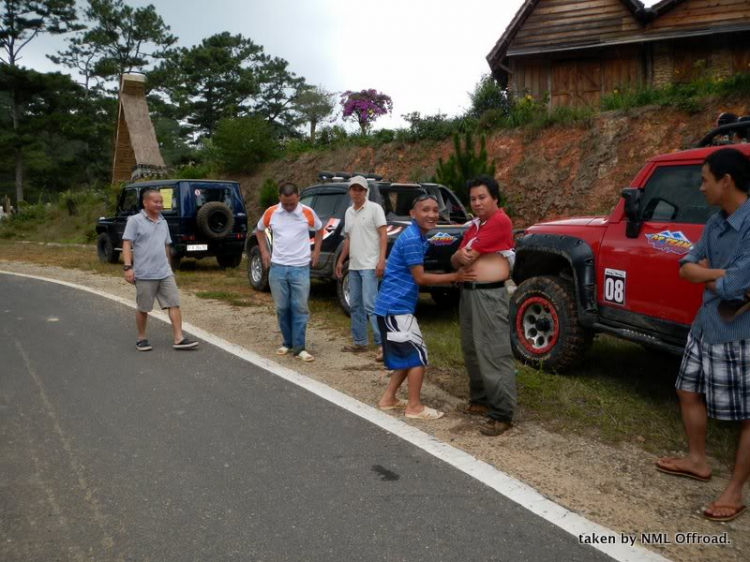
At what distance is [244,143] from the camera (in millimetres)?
27234

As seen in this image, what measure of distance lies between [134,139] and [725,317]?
34.1 metres

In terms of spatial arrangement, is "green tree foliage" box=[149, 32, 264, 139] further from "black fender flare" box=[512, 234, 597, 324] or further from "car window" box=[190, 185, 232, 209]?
"black fender flare" box=[512, 234, 597, 324]

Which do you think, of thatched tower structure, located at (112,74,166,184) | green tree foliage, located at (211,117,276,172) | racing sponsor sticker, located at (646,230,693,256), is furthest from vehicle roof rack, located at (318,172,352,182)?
thatched tower structure, located at (112,74,166,184)

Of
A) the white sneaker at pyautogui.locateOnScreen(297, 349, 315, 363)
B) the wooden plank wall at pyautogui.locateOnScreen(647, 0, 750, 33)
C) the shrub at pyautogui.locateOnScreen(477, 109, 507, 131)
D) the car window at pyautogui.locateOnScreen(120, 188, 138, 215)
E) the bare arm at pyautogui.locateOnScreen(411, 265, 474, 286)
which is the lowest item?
the white sneaker at pyautogui.locateOnScreen(297, 349, 315, 363)

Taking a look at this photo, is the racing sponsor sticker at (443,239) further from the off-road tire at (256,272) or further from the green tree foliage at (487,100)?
the green tree foliage at (487,100)

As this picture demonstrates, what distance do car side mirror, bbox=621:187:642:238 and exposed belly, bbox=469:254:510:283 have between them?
51.0 inches

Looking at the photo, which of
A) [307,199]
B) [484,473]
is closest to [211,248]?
[307,199]

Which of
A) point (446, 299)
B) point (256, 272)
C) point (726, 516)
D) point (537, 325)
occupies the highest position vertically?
point (256, 272)

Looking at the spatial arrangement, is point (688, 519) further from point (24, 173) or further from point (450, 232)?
point (24, 173)

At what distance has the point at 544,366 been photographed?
6.23m

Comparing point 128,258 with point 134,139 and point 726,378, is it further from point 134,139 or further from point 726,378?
point 134,139

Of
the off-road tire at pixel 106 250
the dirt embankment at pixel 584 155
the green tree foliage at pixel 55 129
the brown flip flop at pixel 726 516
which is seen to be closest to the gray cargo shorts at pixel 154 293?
the brown flip flop at pixel 726 516

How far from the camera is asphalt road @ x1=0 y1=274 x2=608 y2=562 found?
10.6 feet

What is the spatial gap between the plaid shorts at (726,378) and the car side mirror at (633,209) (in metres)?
1.69
